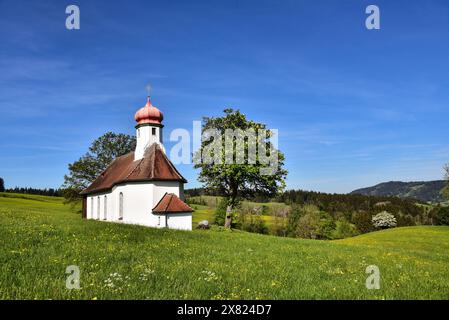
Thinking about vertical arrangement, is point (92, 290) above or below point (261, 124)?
below

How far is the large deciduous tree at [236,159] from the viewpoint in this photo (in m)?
43.5

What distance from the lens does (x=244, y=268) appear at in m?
11.3

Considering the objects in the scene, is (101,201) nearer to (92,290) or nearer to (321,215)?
(92,290)

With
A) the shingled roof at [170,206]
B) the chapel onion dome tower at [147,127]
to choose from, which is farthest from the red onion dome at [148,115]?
the shingled roof at [170,206]

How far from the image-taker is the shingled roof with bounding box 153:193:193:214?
123 ft

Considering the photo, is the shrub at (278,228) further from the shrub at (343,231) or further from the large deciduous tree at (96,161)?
the large deciduous tree at (96,161)

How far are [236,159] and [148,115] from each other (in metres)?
11.8

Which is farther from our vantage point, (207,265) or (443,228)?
(443,228)

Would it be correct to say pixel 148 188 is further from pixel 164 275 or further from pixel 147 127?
pixel 164 275

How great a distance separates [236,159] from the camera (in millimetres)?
43281

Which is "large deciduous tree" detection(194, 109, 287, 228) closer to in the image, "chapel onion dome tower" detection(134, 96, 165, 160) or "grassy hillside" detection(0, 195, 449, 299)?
"chapel onion dome tower" detection(134, 96, 165, 160)

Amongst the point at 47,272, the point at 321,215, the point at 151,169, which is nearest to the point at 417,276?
the point at 47,272
